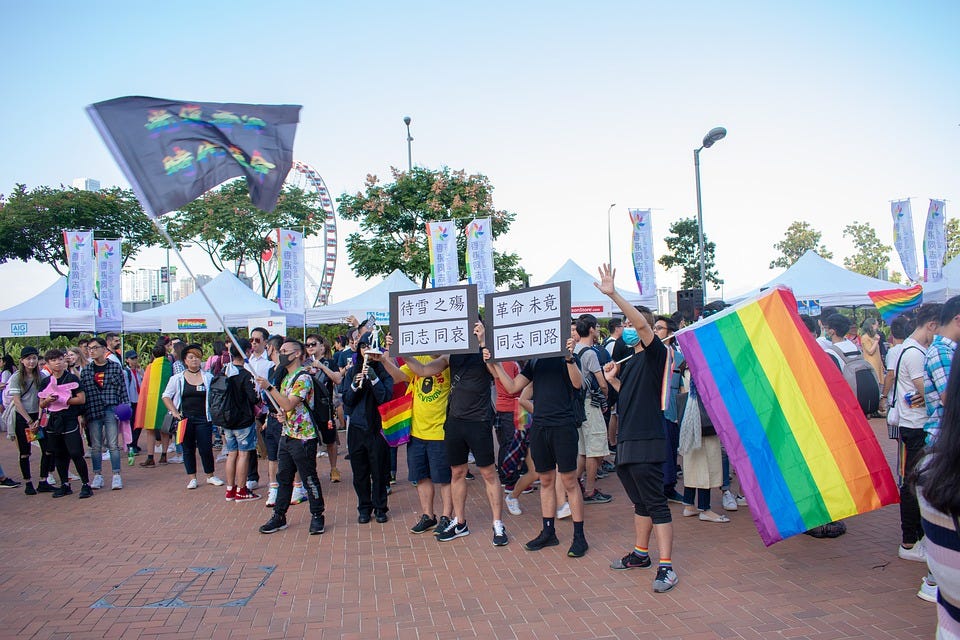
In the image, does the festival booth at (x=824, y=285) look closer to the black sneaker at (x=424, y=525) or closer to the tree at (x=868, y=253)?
the black sneaker at (x=424, y=525)

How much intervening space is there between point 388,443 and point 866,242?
2422 inches

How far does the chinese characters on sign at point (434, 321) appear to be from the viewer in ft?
18.7

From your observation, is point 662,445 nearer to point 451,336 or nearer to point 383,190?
point 451,336

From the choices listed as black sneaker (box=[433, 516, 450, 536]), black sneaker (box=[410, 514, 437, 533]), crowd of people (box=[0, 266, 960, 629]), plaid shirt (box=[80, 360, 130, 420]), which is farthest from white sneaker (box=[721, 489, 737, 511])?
plaid shirt (box=[80, 360, 130, 420])

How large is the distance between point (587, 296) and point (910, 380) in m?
14.0

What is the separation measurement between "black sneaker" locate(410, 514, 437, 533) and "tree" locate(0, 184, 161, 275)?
32.9 metres

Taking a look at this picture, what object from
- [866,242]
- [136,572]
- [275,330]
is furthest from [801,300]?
[866,242]

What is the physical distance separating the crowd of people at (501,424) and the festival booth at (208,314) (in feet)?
20.4

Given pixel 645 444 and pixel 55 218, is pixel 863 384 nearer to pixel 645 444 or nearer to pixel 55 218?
pixel 645 444

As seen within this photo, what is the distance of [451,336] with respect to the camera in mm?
5746

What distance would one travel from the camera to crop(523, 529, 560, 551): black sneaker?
5.67 m

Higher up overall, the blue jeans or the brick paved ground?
the blue jeans

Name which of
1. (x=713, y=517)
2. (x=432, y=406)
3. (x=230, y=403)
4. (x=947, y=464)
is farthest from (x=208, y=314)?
(x=947, y=464)

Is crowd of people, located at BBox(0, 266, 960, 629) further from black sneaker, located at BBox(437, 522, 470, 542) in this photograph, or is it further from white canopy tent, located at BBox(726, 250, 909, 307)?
white canopy tent, located at BBox(726, 250, 909, 307)
